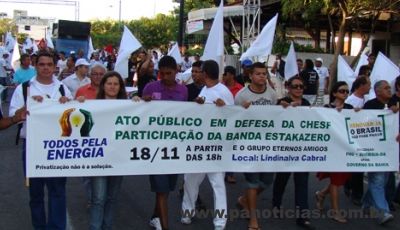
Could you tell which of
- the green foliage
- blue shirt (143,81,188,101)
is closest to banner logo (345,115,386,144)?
blue shirt (143,81,188,101)

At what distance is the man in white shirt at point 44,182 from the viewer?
16.5ft

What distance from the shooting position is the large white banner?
16.8 ft

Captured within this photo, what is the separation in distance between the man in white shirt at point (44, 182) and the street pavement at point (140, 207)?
706mm

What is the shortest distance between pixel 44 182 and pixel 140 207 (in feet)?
5.74

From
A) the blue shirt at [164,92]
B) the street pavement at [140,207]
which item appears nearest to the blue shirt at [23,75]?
the street pavement at [140,207]

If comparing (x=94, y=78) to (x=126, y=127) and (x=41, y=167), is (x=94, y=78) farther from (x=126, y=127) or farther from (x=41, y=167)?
(x=41, y=167)

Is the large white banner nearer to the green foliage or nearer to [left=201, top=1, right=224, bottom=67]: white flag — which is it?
[left=201, top=1, right=224, bottom=67]: white flag

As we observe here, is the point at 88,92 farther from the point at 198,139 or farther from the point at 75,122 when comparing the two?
the point at 198,139

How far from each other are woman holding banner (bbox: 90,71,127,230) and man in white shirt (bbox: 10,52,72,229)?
30 cm

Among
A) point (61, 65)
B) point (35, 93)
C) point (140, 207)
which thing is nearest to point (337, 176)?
point (140, 207)

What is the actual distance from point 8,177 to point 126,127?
331cm

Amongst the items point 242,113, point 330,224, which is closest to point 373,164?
point 330,224

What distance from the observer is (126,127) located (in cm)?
541

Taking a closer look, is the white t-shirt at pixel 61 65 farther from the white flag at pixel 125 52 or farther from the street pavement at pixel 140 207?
the street pavement at pixel 140 207
